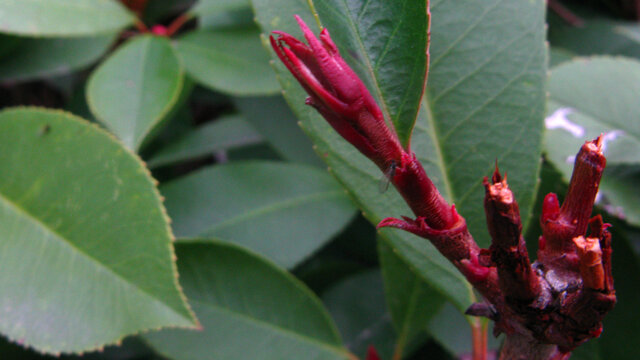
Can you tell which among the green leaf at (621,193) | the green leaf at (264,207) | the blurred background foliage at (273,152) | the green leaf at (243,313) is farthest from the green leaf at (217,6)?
the green leaf at (621,193)

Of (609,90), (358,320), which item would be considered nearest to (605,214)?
(609,90)

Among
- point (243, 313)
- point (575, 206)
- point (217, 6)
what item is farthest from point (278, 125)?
point (575, 206)

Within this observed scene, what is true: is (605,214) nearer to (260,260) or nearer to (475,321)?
(475,321)

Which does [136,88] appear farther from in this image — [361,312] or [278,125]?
[361,312]

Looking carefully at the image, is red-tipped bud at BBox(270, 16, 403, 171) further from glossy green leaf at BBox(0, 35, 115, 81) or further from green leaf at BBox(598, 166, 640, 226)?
glossy green leaf at BBox(0, 35, 115, 81)

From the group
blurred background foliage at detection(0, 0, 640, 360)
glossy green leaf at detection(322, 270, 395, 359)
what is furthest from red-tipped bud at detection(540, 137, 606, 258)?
glossy green leaf at detection(322, 270, 395, 359)

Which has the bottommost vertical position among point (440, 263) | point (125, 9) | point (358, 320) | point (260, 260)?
point (358, 320)
